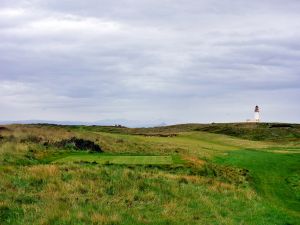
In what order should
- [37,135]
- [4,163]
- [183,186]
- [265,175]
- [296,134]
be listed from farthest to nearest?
[296,134]
[37,135]
[265,175]
[4,163]
[183,186]

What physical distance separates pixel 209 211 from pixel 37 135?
36734 millimetres

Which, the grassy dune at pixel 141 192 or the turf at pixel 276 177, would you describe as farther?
the turf at pixel 276 177

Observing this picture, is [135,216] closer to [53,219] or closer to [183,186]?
[53,219]

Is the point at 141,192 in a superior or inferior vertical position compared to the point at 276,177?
superior

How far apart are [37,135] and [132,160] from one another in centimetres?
1866

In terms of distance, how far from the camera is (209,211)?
21266 millimetres

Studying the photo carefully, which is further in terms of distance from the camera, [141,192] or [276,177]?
[276,177]

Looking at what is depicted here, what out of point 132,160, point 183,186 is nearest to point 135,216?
point 183,186

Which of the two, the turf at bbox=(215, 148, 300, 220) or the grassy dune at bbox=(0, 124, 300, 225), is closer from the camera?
the grassy dune at bbox=(0, 124, 300, 225)

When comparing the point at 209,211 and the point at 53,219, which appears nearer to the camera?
the point at 53,219

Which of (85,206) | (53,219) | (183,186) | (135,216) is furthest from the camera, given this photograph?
(183,186)

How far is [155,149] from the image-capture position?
5566 cm

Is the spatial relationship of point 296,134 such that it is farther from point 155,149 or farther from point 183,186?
point 183,186

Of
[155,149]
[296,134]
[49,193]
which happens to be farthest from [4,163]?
[296,134]
